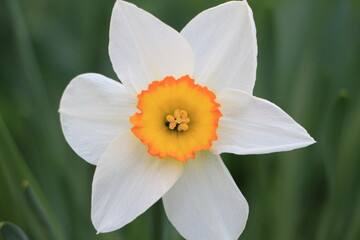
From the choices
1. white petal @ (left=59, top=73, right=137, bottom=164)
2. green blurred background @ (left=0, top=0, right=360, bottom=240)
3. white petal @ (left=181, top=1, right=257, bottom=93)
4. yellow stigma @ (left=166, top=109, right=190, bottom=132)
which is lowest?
green blurred background @ (left=0, top=0, right=360, bottom=240)

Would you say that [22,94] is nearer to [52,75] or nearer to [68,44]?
[52,75]

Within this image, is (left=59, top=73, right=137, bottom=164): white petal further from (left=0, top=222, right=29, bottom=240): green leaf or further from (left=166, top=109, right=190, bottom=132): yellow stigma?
(left=0, top=222, right=29, bottom=240): green leaf

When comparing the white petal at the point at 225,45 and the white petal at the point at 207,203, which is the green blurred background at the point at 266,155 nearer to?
the white petal at the point at 207,203

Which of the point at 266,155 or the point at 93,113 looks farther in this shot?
the point at 266,155

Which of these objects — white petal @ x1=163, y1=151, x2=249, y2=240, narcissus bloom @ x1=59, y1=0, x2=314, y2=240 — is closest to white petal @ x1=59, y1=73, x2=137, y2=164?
narcissus bloom @ x1=59, y1=0, x2=314, y2=240

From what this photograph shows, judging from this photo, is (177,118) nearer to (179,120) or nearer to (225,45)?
(179,120)

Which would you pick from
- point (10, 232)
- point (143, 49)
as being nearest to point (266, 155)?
point (143, 49)

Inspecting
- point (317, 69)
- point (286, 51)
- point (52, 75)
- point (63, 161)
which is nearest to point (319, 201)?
point (317, 69)

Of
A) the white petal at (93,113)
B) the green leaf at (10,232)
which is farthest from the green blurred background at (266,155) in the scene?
the white petal at (93,113)
